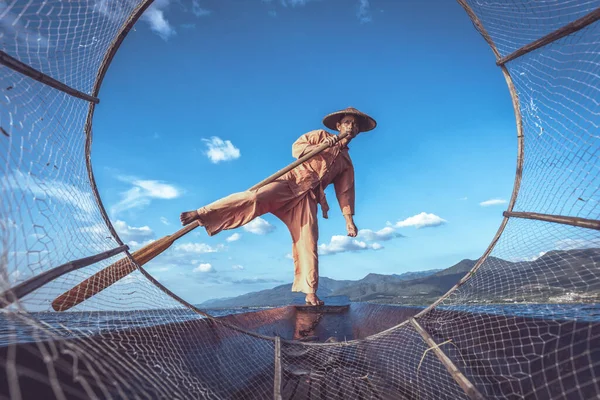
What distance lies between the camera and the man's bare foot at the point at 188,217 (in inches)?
174

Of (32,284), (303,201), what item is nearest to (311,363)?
(32,284)

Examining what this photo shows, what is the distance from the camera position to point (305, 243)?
539 centimetres

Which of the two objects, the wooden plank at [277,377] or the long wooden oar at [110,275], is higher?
the long wooden oar at [110,275]

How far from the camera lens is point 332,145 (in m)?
5.33

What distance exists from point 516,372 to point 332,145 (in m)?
4.02

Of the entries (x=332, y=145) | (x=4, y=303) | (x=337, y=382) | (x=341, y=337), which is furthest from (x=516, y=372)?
(x=332, y=145)

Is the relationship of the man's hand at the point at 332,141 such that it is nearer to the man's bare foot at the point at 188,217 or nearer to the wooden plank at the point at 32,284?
the man's bare foot at the point at 188,217

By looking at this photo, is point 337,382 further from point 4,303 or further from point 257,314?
point 257,314

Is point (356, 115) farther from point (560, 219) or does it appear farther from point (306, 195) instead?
point (560, 219)

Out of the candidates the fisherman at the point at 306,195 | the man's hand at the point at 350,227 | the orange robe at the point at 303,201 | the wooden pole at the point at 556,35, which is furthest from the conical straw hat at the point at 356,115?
the wooden pole at the point at 556,35

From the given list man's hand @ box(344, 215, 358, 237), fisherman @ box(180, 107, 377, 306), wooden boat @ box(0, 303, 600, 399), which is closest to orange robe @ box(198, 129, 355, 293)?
fisherman @ box(180, 107, 377, 306)

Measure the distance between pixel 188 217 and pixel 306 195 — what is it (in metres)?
1.98

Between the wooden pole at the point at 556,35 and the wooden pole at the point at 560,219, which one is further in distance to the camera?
the wooden pole at the point at 556,35

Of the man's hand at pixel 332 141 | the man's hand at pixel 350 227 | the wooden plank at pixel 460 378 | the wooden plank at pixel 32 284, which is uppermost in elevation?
the man's hand at pixel 332 141
